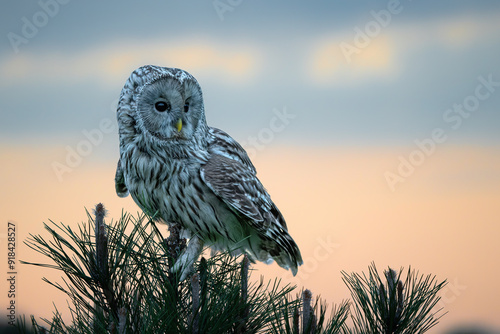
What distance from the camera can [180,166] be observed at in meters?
3.20

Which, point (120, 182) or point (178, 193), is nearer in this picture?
point (178, 193)

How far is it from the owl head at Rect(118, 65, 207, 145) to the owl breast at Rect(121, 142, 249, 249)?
140 millimetres

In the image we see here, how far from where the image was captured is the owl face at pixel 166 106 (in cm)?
307

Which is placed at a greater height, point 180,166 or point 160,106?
point 160,106

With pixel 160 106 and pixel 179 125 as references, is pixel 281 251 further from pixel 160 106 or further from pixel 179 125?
pixel 160 106

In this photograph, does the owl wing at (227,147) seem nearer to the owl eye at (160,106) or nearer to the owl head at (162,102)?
the owl head at (162,102)

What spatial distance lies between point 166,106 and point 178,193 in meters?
0.50

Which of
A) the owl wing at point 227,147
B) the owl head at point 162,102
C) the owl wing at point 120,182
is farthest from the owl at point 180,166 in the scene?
the owl wing at point 120,182

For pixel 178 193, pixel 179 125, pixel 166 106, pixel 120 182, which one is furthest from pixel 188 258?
pixel 120 182

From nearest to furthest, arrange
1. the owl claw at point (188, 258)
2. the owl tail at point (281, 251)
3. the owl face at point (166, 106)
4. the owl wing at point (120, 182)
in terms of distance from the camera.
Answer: the owl claw at point (188, 258) → the owl face at point (166, 106) → the owl tail at point (281, 251) → the owl wing at point (120, 182)

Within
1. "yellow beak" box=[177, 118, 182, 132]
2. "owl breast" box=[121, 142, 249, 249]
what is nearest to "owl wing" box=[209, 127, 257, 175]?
"owl breast" box=[121, 142, 249, 249]

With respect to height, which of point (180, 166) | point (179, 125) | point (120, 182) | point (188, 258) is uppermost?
point (120, 182)

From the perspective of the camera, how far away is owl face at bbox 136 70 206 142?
3066 millimetres

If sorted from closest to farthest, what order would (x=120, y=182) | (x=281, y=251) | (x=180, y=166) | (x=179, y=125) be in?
(x=179, y=125)
(x=180, y=166)
(x=281, y=251)
(x=120, y=182)
